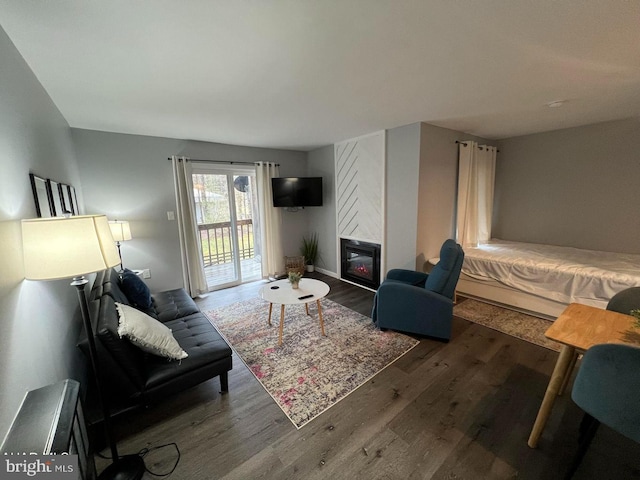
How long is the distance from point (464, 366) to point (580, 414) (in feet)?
2.35

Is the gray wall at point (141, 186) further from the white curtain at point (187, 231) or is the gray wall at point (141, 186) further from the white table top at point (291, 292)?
the white table top at point (291, 292)

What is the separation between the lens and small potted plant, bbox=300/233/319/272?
5082 millimetres

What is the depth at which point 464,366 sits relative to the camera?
2.22 m

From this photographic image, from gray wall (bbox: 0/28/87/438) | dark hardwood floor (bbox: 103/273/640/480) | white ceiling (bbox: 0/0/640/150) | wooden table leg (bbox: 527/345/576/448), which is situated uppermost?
white ceiling (bbox: 0/0/640/150)

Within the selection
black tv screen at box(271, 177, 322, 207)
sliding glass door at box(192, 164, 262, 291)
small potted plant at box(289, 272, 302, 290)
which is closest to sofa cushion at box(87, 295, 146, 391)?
small potted plant at box(289, 272, 302, 290)

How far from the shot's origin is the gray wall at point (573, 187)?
10.7 feet

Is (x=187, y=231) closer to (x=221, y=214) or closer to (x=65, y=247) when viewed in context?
(x=221, y=214)

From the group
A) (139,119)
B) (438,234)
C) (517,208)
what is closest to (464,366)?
(438,234)

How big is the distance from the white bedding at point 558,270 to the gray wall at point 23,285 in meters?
4.12

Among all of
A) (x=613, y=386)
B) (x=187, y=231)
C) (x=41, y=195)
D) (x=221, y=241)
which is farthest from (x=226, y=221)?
(x=613, y=386)

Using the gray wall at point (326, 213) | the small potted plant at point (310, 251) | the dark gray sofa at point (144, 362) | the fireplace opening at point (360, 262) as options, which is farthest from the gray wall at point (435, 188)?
the dark gray sofa at point (144, 362)

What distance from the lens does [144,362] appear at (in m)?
1.73

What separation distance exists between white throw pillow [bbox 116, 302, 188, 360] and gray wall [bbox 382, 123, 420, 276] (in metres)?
2.83

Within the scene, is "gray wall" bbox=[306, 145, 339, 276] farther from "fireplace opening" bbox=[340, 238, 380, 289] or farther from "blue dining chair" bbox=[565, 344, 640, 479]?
"blue dining chair" bbox=[565, 344, 640, 479]
